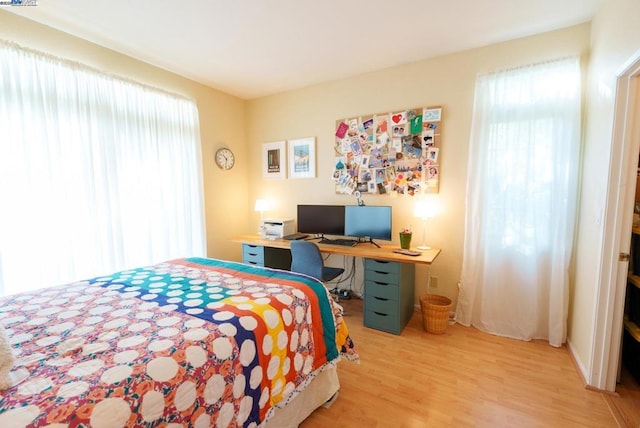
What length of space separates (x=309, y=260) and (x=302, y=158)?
4.87 feet

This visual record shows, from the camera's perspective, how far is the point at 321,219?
3301mm

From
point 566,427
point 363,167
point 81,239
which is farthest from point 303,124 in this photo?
point 566,427

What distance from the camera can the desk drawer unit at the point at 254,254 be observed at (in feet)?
10.5

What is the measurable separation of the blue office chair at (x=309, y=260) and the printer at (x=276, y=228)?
27.2 inches

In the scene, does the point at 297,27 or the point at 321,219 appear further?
the point at 321,219

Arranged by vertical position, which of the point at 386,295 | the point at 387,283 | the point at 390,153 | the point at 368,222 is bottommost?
the point at 386,295

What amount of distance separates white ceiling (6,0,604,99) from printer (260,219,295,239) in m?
1.74

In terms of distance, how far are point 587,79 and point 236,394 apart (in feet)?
10.6

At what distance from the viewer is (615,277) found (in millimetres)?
1678

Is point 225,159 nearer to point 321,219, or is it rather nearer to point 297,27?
point 321,219

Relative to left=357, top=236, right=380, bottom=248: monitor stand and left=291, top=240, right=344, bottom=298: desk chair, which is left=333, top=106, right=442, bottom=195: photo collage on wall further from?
left=291, top=240, right=344, bottom=298: desk chair

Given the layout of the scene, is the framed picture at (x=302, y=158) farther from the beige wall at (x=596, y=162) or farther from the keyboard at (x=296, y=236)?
the beige wall at (x=596, y=162)

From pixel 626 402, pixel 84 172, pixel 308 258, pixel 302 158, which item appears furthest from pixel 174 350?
pixel 302 158

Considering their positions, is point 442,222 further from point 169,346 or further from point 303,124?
point 169,346
